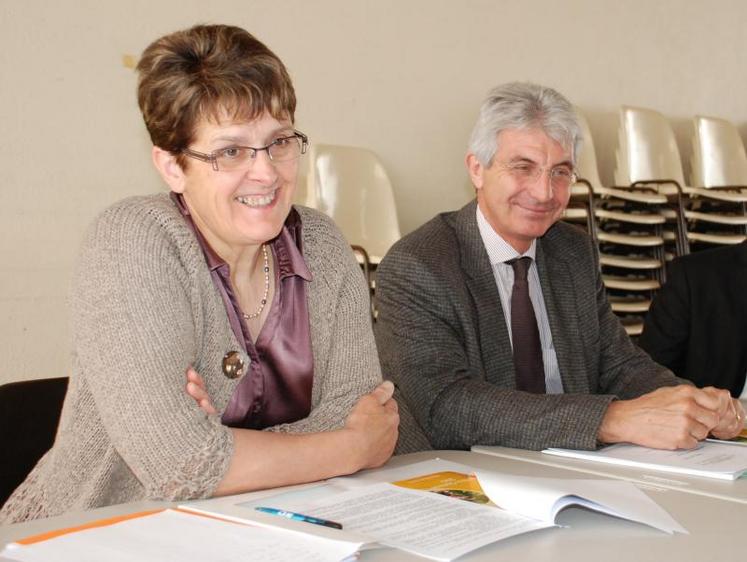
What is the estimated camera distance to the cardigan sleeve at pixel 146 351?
1.43 m

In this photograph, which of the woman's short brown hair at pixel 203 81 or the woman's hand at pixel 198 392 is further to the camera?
the woman's short brown hair at pixel 203 81

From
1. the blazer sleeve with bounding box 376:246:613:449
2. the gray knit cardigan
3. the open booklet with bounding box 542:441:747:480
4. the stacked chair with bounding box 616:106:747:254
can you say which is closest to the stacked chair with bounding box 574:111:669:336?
the stacked chair with bounding box 616:106:747:254

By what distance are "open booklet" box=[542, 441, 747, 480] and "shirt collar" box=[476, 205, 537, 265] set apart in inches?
28.8

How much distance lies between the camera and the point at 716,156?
6238 millimetres

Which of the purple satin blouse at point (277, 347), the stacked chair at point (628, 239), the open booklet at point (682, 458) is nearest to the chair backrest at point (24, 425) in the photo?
the purple satin blouse at point (277, 347)

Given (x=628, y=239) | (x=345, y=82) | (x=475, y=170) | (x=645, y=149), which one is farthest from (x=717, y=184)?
(x=475, y=170)

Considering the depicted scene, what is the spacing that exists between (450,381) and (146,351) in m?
0.81

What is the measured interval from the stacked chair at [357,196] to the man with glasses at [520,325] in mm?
1816

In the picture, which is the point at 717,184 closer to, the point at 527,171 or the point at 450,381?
the point at 527,171

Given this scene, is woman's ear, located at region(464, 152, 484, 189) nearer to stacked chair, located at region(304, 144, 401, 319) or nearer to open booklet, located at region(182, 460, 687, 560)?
open booklet, located at region(182, 460, 687, 560)

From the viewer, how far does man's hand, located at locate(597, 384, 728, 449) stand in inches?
71.2

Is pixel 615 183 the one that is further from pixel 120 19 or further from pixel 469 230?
pixel 469 230

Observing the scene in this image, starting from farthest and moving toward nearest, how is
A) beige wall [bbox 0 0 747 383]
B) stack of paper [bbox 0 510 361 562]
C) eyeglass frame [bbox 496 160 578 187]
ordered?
beige wall [bbox 0 0 747 383] → eyeglass frame [bbox 496 160 578 187] → stack of paper [bbox 0 510 361 562]

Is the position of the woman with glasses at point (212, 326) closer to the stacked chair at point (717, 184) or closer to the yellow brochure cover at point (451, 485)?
the yellow brochure cover at point (451, 485)
